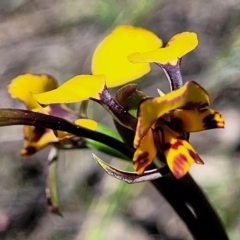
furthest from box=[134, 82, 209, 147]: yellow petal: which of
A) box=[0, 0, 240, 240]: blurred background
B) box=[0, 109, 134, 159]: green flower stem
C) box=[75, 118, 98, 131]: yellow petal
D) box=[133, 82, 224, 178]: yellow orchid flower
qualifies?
box=[0, 0, 240, 240]: blurred background

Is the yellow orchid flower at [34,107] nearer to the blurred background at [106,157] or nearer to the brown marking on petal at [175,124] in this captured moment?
the brown marking on petal at [175,124]

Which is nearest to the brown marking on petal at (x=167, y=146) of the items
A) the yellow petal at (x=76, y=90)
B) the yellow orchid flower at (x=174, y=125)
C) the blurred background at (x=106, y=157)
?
the yellow orchid flower at (x=174, y=125)

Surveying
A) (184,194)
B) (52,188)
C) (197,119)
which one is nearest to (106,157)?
(52,188)

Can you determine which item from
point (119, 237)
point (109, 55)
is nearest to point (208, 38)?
point (119, 237)

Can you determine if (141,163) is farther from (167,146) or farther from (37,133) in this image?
(37,133)

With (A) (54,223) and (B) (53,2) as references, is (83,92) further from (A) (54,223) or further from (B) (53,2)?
(B) (53,2)

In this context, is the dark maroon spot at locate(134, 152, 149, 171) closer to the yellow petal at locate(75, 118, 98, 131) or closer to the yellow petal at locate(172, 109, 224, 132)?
the yellow petal at locate(172, 109, 224, 132)
